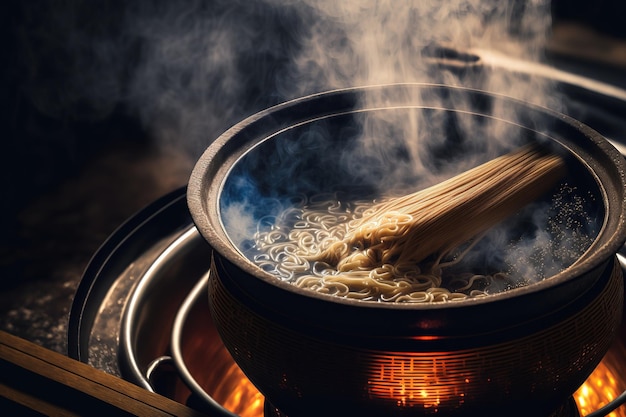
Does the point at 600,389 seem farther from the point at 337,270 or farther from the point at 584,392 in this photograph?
the point at 337,270

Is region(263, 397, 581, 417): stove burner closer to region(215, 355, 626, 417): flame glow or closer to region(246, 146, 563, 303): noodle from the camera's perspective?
region(215, 355, 626, 417): flame glow

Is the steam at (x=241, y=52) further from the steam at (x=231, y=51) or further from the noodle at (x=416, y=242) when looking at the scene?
the noodle at (x=416, y=242)

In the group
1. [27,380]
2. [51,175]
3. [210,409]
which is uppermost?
[51,175]

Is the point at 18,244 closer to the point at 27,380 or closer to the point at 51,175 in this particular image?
the point at 51,175

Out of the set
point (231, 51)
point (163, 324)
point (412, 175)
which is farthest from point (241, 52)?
point (163, 324)

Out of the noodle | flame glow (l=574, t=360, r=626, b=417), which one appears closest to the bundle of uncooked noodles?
the noodle

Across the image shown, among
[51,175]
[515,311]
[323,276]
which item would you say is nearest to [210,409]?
[323,276]
